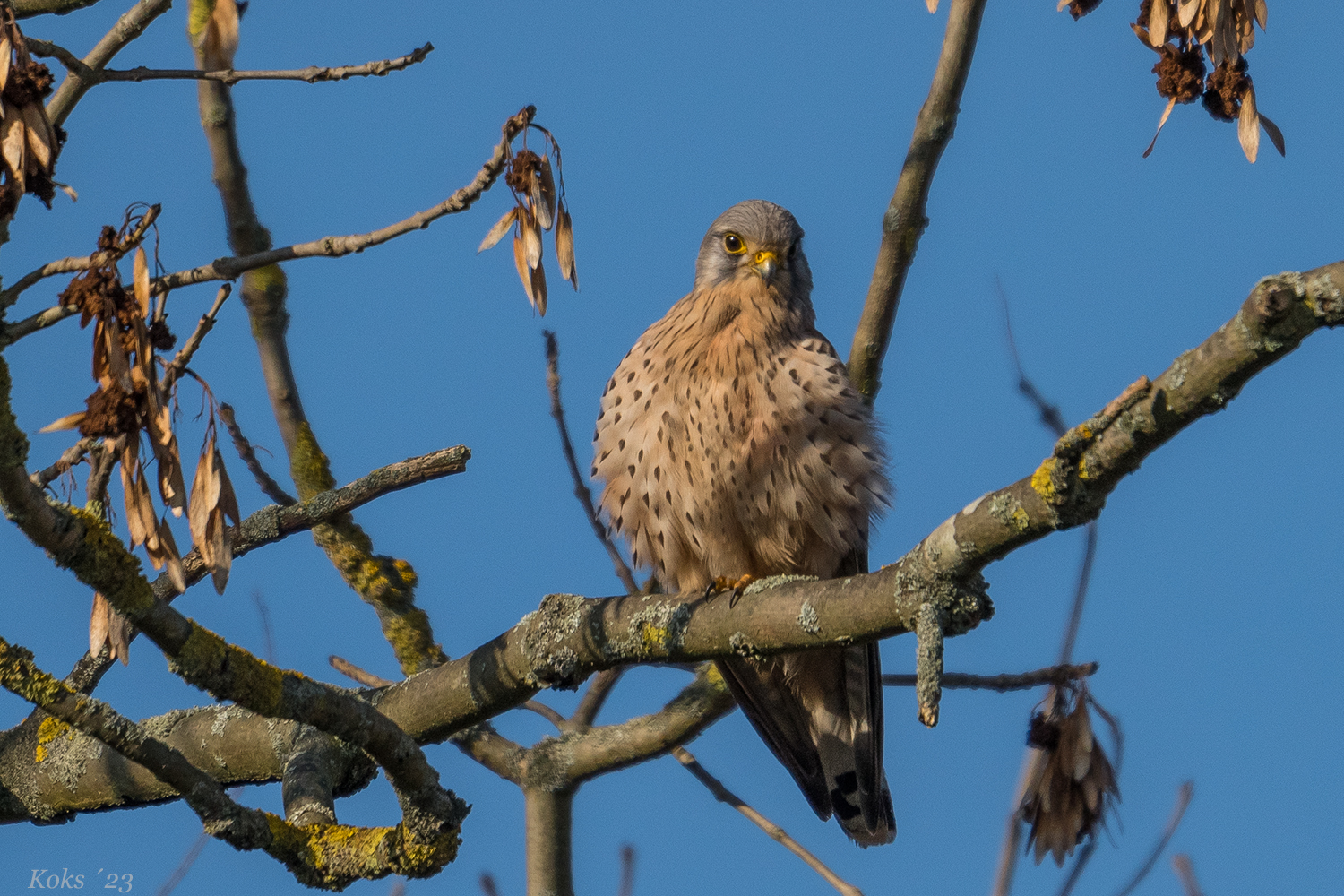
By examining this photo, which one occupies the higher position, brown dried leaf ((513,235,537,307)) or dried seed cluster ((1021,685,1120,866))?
brown dried leaf ((513,235,537,307))

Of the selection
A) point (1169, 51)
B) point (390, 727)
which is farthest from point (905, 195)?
point (390, 727)

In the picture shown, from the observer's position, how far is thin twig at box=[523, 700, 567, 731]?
4.45 metres

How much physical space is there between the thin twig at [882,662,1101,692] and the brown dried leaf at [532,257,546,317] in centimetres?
171

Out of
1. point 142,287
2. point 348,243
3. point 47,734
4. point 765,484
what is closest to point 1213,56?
point 348,243

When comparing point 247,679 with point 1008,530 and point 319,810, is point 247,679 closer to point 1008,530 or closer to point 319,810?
point 319,810

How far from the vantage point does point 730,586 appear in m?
4.42

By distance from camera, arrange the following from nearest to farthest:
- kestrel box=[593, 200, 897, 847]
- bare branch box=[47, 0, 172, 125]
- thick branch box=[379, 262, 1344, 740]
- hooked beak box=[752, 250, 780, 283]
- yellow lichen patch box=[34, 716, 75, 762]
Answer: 1. thick branch box=[379, 262, 1344, 740]
2. bare branch box=[47, 0, 172, 125]
3. yellow lichen patch box=[34, 716, 75, 762]
4. kestrel box=[593, 200, 897, 847]
5. hooked beak box=[752, 250, 780, 283]

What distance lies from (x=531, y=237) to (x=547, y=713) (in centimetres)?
234

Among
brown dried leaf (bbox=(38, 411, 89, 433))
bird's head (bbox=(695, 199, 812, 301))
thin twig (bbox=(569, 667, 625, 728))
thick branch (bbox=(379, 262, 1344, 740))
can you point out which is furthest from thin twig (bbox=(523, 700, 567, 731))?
brown dried leaf (bbox=(38, 411, 89, 433))

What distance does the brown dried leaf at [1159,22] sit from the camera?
264cm

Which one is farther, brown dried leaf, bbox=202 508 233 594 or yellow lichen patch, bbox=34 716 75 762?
yellow lichen patch, bbox=34 716 75 762

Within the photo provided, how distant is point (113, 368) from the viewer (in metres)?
2.06

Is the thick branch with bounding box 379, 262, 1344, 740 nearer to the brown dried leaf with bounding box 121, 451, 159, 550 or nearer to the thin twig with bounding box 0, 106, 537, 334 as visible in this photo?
the thin twig with bounding box 0, 106, 537, 334

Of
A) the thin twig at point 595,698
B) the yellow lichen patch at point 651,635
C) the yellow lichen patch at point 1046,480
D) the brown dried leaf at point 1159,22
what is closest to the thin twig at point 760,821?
the thin twig at point 595,698
